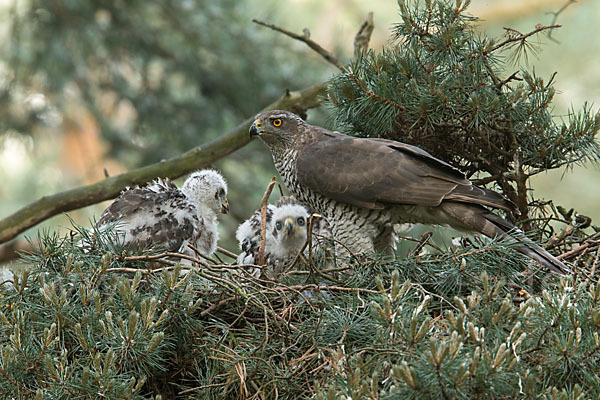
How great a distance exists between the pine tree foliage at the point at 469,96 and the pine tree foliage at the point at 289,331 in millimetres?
573

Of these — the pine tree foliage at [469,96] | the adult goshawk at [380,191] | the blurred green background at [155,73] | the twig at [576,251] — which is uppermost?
the pine tree foliage at [469,96]

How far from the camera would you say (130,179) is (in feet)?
13.8

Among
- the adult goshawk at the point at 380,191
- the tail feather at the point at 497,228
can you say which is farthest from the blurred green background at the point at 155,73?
the tail feather at the point at 497,228

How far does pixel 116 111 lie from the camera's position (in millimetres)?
6414

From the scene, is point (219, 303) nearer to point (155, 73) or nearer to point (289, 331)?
point (289, 331)

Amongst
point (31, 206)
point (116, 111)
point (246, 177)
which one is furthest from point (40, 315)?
point (116, 111)

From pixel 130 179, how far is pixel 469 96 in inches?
83.2

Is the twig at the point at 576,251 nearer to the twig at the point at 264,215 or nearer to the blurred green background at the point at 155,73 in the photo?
the twig at the point at 264,215

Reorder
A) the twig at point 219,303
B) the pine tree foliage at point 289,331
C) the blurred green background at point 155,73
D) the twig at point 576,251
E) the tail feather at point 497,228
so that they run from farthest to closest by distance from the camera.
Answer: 1. the blurred green background at point 155,73
2. the twig at point 576,251
3. the tail feather at point 497,228
4. the twig at point 219,303
5. the pine tree foliage at point 289,331

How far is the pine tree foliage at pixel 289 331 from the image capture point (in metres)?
1.82

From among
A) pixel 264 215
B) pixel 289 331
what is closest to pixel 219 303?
pixel 289 331

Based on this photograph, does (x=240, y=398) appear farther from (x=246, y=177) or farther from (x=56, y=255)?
(x=246, y=177)

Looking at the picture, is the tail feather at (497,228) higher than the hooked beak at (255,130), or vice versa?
the tail feather at (497,228)

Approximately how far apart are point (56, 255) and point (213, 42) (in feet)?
12.5
